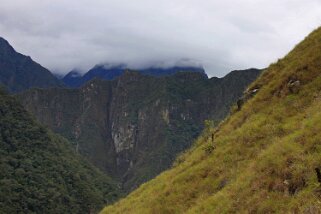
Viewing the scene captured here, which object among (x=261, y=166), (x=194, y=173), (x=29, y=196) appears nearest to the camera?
(x=261, y=166)

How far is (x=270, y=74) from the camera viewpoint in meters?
28.5

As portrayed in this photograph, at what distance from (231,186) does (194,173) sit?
4.90 metres

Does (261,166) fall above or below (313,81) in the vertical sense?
below

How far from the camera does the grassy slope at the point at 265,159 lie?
15.5m

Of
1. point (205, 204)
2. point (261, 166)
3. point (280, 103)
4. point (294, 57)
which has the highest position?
point (294, 57)

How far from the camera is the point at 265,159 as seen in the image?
17828mm

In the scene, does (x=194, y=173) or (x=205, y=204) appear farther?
(x=194, y=173)

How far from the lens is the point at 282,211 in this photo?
1430 centimetres

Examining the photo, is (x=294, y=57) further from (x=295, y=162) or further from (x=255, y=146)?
(x=295, y=162)

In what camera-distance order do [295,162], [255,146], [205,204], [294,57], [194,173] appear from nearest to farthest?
[295,162] → [205,204] → [255,146] → [194,173] → [294,57]

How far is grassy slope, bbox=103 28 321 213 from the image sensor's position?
15531 mm

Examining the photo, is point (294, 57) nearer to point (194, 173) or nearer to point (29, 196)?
point (194, 173)

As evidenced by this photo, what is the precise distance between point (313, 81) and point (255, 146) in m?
5.06

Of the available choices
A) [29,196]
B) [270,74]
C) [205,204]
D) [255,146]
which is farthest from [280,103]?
[29,196]
